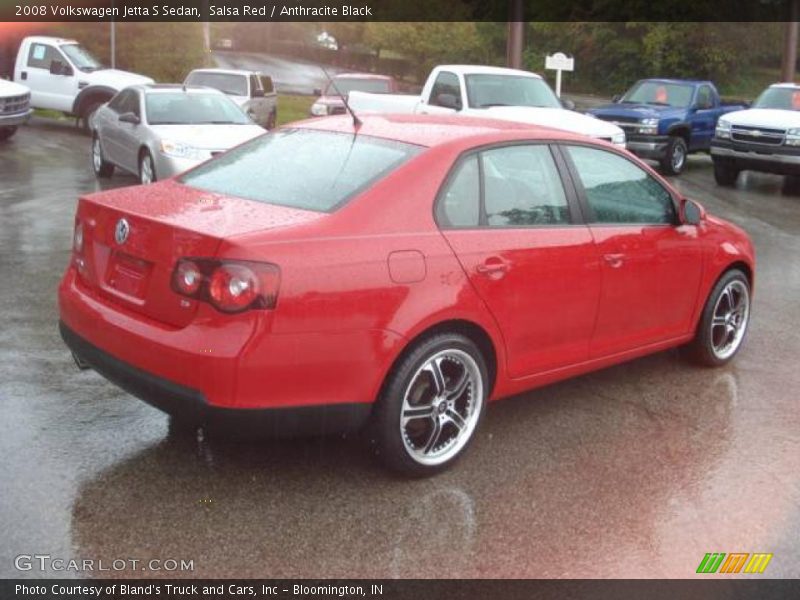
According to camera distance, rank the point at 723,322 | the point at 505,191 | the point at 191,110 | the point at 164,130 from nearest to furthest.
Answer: the point at 505,191 < the point at 723,322 < the point at 164,130 < the point at 191,110

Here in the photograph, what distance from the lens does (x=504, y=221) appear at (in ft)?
→ 15.4

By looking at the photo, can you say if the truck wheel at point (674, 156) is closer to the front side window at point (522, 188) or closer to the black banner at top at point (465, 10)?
the front side window at point (522, 188)

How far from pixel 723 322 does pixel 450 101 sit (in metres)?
8.64

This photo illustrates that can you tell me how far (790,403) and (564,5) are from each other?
55.2m

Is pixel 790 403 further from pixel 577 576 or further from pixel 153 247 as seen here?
pixel 153 247

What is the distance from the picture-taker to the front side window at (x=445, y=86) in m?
14.7

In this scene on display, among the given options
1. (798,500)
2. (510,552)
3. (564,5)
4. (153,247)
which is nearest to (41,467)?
(153,247)

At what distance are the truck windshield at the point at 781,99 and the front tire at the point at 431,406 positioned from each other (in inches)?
567

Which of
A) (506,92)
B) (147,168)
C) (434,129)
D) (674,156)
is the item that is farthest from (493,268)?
(674,156)

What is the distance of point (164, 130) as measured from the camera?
41.7 feet

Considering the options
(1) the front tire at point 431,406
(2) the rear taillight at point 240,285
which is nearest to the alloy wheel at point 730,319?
(1) the front tire at point 431,406

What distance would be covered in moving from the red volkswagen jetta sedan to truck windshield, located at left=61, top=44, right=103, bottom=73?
18.2 m

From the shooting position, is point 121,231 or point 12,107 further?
point 12,107

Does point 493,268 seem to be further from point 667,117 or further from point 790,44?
point 790,44
